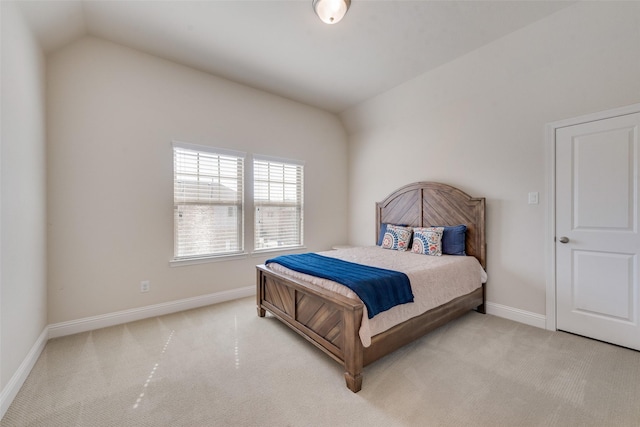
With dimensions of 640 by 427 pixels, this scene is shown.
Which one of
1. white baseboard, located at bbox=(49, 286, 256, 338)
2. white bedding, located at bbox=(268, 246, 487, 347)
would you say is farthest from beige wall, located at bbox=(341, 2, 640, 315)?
white baseboard, located at bbox=(49, 286, 256, 338)

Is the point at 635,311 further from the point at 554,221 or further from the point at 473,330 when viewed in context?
the point at 473,330

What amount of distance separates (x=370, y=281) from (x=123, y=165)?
2.81 meters

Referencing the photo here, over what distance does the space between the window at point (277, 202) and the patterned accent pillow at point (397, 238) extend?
1391mm

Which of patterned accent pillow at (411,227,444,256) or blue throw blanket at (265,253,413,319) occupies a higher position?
patterned accent pillow at (411,227,444,256)

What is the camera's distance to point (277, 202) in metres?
4.07

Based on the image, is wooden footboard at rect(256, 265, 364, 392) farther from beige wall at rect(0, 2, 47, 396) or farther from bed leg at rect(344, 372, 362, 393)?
beige wall at rect(0, 2, 47, 396)

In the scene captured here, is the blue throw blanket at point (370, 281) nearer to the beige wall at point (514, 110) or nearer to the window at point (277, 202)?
the window at point (277, 202)

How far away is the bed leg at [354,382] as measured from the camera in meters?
1.78

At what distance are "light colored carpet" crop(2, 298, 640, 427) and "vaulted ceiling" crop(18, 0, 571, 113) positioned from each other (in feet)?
9.01

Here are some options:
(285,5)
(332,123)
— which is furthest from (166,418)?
(332,123)

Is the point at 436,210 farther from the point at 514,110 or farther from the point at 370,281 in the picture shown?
the point at 370,281

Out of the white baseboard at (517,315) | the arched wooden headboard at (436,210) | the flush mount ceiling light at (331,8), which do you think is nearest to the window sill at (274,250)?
the arched wooden headboard at (436,210)

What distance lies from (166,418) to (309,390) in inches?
33.9

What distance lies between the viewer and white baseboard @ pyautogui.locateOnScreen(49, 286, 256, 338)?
2574mm
